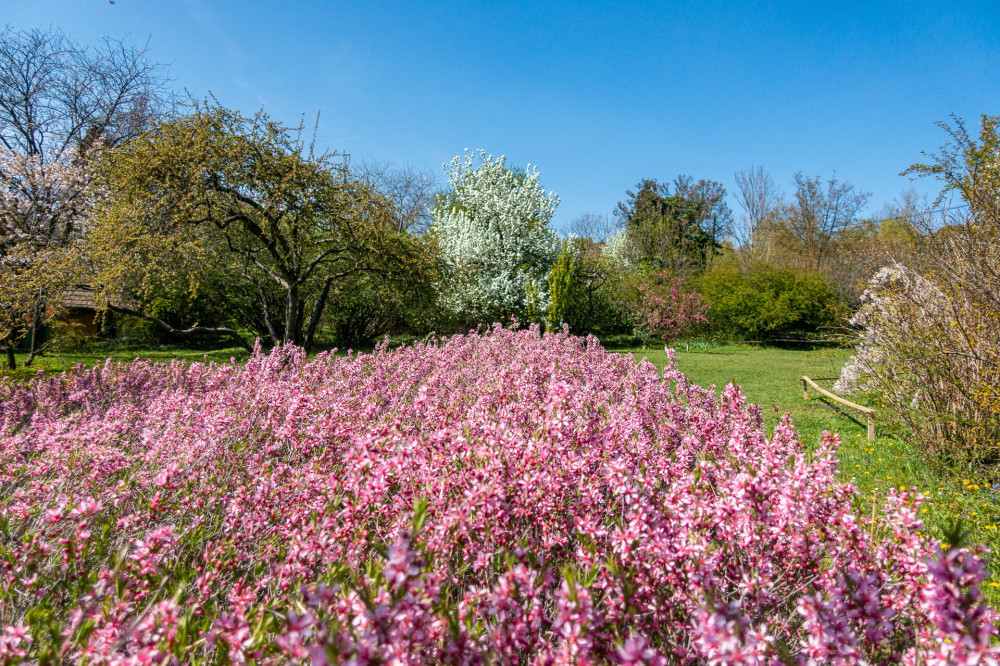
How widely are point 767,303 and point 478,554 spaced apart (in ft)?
83.2

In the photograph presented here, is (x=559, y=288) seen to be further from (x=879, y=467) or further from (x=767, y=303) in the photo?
(x=879, y=467)

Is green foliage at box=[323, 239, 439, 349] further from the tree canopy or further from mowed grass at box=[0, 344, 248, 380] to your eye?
mowed grass at box=[0, 344, 248, 380]

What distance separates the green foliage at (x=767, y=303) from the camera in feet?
76.3

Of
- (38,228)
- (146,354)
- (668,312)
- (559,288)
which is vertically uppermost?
(38,228)

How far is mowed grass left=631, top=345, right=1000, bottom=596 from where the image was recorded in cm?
404

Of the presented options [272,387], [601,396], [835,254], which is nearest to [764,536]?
[601,396]

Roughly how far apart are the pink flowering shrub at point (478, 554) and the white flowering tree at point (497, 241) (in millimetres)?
16767

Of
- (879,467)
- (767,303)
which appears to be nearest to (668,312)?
(767,303)

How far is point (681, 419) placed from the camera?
344 centimetres

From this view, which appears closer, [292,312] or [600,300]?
[292,312]

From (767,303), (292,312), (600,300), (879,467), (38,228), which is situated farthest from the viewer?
(600,300)

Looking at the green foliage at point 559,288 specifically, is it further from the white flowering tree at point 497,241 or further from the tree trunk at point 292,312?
the tree trunk at point 292,312

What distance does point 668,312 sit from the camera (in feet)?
76.0

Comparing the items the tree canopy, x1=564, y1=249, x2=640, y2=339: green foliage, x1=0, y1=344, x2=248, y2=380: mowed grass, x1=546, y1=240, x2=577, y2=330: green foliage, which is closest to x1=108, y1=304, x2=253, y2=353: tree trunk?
the tree canopy
